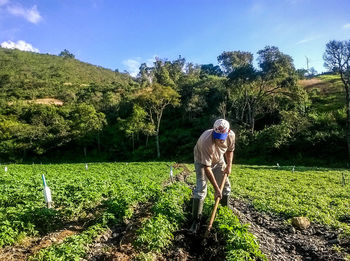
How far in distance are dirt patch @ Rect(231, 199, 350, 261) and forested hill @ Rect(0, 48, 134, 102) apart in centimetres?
Answer: 7185

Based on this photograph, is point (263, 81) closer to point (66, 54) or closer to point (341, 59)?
point (341, 59)

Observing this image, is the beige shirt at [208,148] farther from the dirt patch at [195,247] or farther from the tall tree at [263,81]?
the tall tree at [263,81]

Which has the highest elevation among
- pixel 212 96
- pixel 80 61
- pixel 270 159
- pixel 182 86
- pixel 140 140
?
pixel 80 61

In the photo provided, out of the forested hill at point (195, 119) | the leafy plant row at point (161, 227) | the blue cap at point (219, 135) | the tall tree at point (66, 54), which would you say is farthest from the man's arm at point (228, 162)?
the tall tree at point (66, 54)

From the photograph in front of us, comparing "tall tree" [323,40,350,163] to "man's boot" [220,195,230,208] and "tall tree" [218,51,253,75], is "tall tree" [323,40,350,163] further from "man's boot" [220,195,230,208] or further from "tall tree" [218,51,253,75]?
"tall tree" [218,51,253,75]

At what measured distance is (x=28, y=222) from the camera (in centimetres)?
587

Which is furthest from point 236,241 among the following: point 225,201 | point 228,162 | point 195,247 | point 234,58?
point 234,58

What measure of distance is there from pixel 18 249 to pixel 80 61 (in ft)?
488

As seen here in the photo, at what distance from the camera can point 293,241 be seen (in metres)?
5.89

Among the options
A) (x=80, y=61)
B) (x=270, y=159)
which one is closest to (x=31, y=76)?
(x=80, y=61)

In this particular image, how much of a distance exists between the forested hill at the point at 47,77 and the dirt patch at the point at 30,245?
7154 cm

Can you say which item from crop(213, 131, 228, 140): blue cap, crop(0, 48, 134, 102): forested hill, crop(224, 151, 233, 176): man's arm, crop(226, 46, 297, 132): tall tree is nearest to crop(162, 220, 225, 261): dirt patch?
crop(224, 151, 233, 176): man's arm

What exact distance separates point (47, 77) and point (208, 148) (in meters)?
111

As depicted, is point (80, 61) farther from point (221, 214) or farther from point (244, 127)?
point (221, 214)
